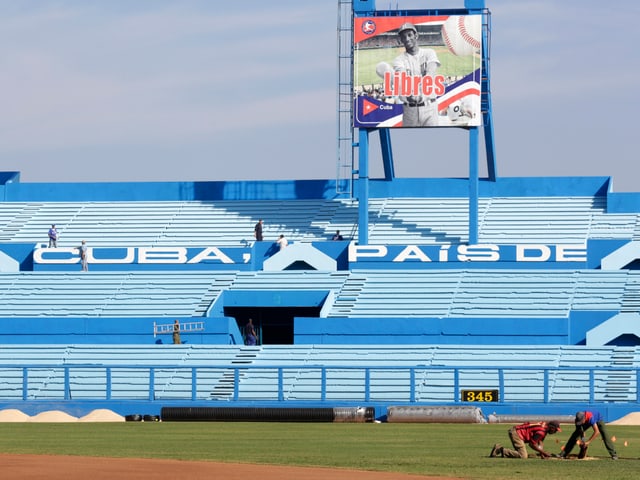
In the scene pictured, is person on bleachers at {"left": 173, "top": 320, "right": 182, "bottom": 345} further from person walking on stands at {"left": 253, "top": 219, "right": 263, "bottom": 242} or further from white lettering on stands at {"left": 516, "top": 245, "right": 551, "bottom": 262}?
white lettering on stands at {"left": 516, "top": 245, "right": 551, "bottom": 262}

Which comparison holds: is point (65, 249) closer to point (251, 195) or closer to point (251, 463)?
point (251, 195)

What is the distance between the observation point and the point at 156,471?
68.5 ft

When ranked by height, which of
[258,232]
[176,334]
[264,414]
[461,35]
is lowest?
[264,414]

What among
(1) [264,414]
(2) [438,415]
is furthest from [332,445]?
(1) [264,414]

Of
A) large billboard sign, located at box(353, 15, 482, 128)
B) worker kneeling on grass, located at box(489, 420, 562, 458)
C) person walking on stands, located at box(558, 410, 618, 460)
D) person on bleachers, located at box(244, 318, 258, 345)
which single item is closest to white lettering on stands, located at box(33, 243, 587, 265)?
large billboard sign, located at box(353, 15, 482, 128)

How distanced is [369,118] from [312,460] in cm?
2825

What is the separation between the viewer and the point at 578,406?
36.0 meters


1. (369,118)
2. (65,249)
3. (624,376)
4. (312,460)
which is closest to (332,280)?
(369,118)

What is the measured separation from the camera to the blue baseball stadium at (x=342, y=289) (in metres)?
38.0

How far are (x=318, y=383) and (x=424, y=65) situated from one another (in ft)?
47.9

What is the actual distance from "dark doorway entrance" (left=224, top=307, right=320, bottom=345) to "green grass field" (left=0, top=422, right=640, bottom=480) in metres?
15.4

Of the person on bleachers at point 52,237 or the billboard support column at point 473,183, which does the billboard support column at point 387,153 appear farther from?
the person on bleachers at point 52,237

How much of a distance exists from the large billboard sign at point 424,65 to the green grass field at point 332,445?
17.7 m

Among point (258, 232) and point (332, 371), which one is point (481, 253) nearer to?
point (258, 232)
